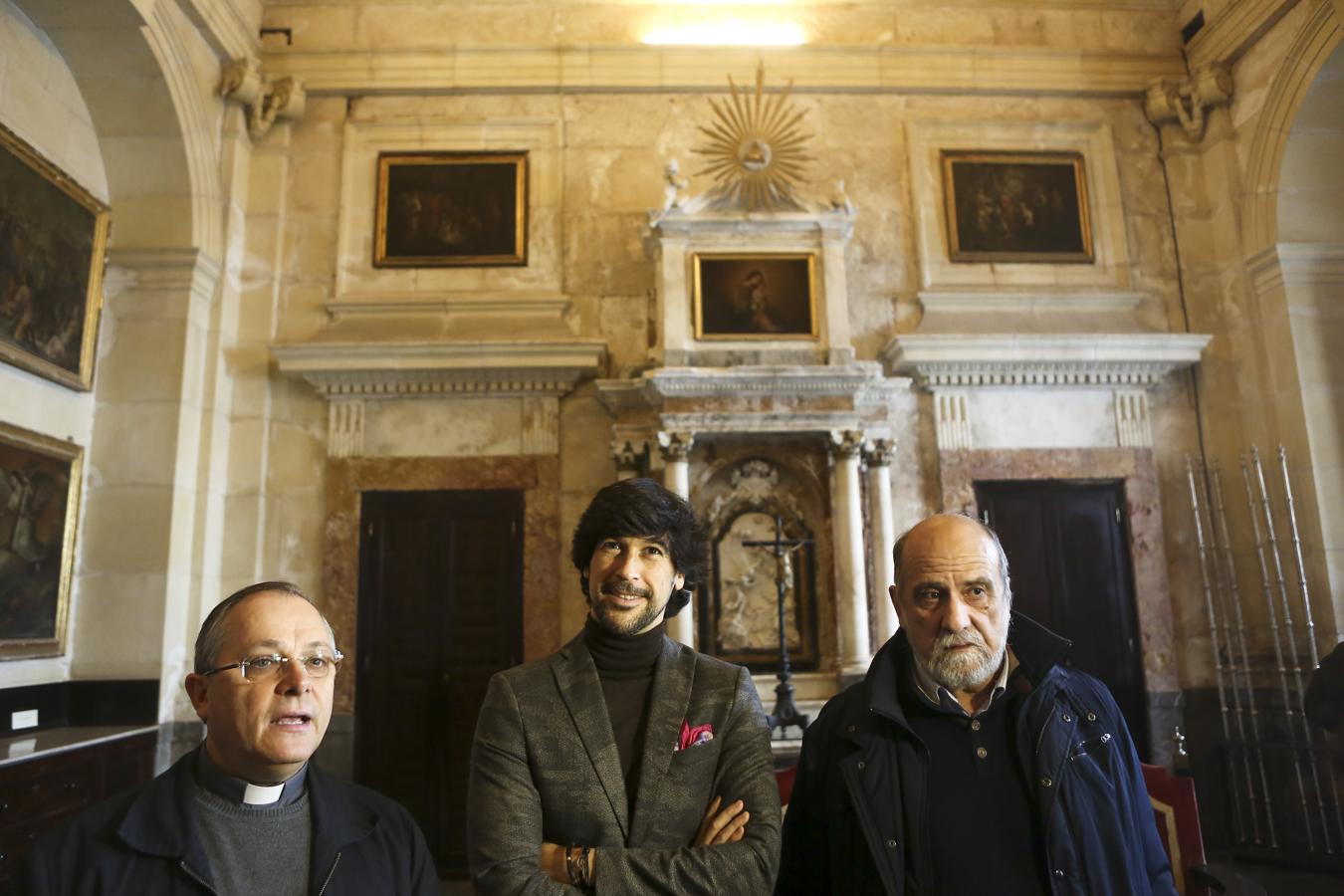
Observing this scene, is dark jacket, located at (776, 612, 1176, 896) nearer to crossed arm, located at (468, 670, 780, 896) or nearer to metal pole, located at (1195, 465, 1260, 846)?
crossed arm, located at (468, 670, 780, 896)

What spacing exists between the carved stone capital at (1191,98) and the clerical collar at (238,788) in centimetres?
801

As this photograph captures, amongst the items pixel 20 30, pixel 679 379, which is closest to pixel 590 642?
pixel 679 379

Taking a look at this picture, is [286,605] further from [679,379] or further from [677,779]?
[679,379]

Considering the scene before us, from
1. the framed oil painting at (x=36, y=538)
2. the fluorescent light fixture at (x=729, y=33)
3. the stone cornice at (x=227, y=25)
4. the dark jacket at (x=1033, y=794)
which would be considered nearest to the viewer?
the dark jacket at (x=1033, y=794)

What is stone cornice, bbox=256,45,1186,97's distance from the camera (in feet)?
24.1

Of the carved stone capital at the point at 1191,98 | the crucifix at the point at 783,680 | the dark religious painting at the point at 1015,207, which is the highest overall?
the carved stone capital at the point at 1191,98

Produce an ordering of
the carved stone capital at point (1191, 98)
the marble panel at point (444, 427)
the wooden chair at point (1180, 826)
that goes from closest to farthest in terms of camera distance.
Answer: the wooden chair at point (1180, 826) < the marble panel at point (444, 427) < the carved stone capital at point (1191, 98)

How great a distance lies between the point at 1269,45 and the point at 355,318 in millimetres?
7080

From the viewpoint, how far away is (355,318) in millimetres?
7000

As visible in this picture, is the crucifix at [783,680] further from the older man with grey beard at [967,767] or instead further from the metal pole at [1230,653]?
the older man with grey beard at [967,767]

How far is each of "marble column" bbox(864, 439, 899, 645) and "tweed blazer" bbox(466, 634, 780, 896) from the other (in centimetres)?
441

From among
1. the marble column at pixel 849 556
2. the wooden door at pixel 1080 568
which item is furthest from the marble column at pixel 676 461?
the wooden door at pixel 1080 568

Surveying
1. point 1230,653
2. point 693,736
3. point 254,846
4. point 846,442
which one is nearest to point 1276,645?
point 1230,653

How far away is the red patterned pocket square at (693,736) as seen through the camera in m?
2.06
